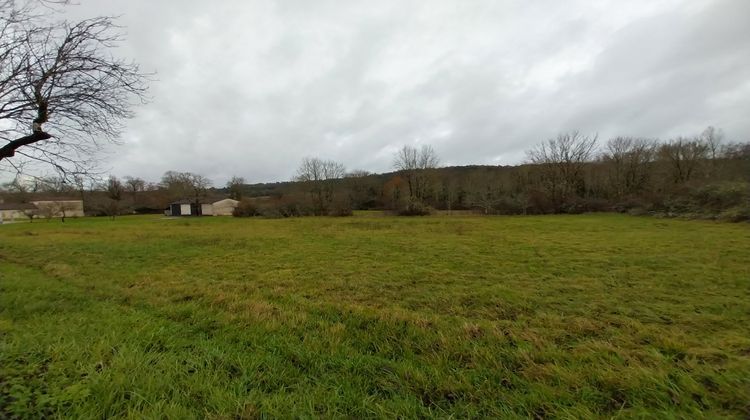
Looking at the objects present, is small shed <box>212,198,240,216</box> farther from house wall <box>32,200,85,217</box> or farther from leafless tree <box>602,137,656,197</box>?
leafless tree <box>602,137,656,197</box>

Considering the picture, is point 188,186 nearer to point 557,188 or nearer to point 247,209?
point 247,209

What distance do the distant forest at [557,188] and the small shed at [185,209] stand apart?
376 cm

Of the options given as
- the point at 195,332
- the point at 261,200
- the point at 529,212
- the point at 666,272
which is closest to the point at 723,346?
the point at 666,272

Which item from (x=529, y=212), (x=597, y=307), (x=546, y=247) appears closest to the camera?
(x=597, y=307)

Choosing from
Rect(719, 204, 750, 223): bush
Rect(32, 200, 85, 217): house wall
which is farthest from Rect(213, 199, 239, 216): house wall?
Rect(719, 204, 750, 223): bush

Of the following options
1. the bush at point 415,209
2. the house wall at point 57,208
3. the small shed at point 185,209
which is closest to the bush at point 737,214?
the bush at point 415,209

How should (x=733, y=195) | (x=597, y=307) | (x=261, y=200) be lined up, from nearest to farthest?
(x=597, y=307) → (x=733, y=195) → (x=261, y=200)

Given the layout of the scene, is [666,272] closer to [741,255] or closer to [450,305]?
[741,255]

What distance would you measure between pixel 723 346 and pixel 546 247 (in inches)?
403

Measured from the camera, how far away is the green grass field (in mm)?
2492

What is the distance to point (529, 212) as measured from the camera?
46.8 metres

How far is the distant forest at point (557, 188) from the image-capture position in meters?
32.3

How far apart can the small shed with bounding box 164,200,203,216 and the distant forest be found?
12.3 feet

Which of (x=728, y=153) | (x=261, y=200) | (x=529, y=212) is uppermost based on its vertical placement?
(x=728, y=153)
